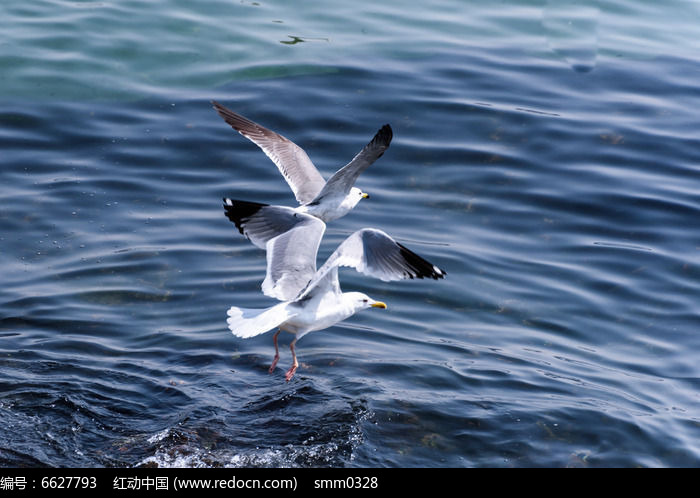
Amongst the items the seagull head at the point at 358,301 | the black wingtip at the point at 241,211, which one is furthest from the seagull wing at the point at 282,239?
the seagull head at the point at 358,301

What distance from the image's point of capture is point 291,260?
7.14 metres

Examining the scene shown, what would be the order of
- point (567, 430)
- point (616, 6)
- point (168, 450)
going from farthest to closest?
1. point (616, 6)
2. point (567, 430)
3. point (168, 450)

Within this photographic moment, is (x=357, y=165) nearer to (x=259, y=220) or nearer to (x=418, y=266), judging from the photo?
(x=259, y=220)

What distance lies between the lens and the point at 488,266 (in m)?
9.59

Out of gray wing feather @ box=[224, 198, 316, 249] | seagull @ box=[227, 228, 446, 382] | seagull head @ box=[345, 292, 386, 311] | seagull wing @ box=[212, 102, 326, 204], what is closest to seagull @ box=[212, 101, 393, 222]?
seagull wing @ box=[212, 102, 326, 204]

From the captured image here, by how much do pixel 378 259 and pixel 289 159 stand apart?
300 cm

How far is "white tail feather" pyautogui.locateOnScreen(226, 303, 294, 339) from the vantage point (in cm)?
636

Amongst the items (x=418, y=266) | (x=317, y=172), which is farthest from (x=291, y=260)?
(x=317, y=172)

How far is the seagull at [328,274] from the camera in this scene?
668 centimetres

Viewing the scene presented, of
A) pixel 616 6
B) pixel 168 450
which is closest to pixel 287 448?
pixel 168 450

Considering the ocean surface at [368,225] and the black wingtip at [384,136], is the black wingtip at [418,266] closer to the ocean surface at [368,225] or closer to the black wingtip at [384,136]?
the ocean surface at [368,225]

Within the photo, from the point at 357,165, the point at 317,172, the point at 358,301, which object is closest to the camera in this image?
the point at 358,301

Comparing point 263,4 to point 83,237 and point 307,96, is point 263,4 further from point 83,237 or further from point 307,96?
point 83,237
